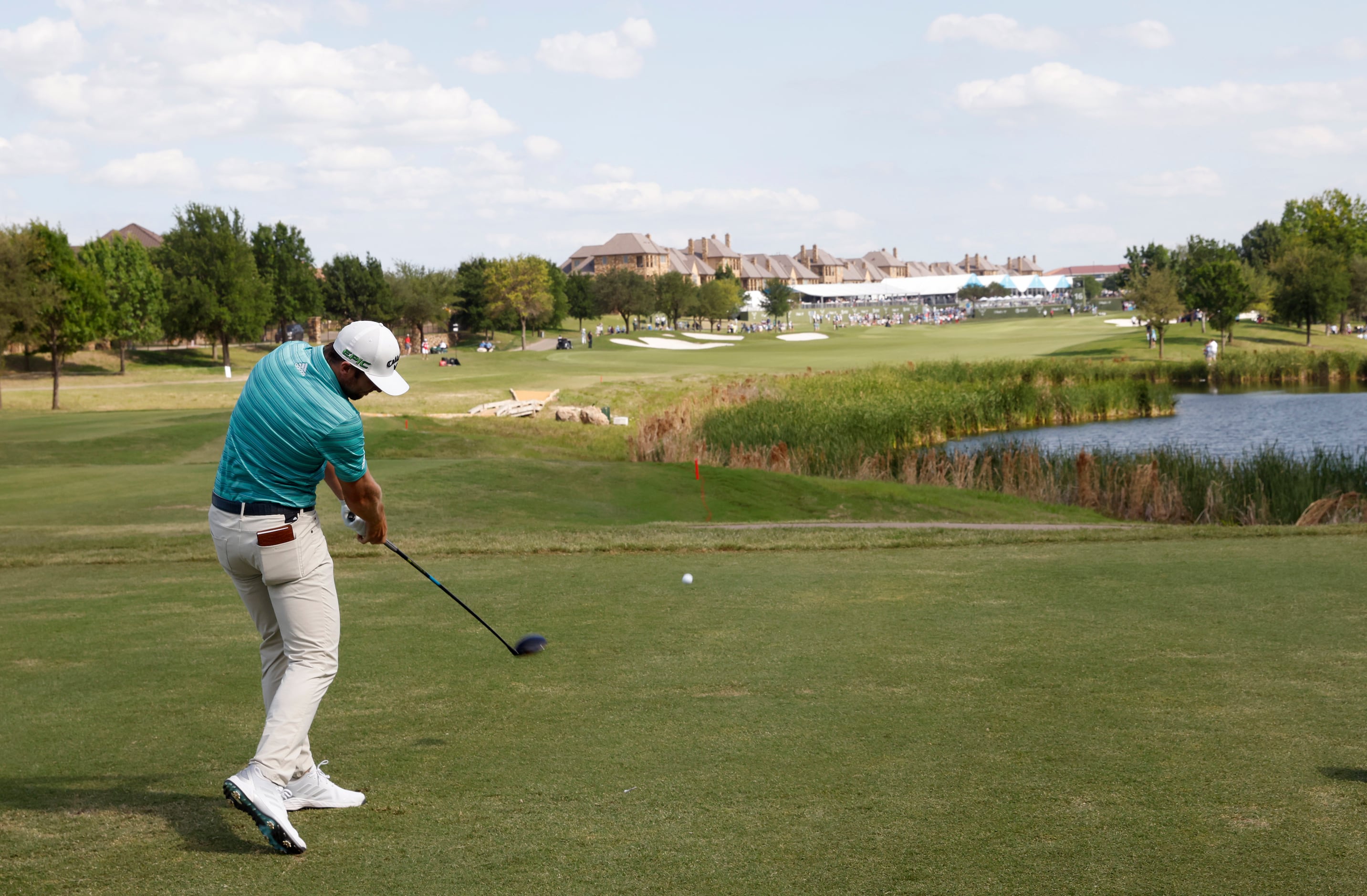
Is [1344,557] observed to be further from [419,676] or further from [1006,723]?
[419,676]

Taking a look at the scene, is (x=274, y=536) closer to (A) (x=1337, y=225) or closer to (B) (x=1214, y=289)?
(B) (x=1214, y=289)

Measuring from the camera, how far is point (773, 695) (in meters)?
6.46

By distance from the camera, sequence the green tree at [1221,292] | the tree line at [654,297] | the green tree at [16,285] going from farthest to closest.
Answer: the tree line at [654,297] < the green tree at [1221,292] < the green tree at [16,285]

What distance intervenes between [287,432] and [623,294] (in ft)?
338

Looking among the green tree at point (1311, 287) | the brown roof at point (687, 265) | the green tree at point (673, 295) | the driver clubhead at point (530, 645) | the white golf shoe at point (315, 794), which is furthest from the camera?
the brown roof at point (687, 265)

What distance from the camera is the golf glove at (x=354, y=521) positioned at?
17.5 ft

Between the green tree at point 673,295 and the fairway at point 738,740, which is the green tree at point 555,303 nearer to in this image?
the green tree at point 673,295

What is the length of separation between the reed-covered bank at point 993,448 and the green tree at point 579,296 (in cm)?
5991

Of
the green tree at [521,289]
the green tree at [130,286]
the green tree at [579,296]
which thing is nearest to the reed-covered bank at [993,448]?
the green tree at [130,286]

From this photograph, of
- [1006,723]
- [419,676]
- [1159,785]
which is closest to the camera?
[1159,785]

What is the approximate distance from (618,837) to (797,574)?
20.6 feet

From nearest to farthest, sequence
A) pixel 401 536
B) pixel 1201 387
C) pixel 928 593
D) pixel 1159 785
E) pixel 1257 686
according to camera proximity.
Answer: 1. pixel 1159 785
2. pixel 1257 686
3. pixel 928 593
4. pixel 401 536
5. pixel 1201 387

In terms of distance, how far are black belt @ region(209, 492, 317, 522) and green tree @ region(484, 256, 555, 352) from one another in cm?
8501

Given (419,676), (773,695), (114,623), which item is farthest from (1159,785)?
(114,623)
